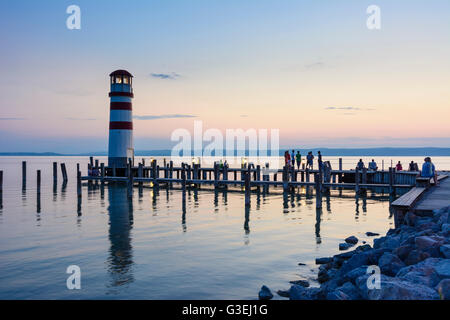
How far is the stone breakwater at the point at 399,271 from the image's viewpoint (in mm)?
6242

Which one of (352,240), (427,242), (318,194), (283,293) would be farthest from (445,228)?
(318,194)

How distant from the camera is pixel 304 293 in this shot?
8125 millimetres

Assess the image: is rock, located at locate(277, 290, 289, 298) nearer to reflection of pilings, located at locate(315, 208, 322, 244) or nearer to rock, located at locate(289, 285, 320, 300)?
rock, located at locate(289, 285, 320, 300)

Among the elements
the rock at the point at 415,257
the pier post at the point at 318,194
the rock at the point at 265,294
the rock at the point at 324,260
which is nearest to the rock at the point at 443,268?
the rock at the point at 415,257

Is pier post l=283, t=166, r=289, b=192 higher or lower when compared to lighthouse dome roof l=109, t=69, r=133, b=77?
lower

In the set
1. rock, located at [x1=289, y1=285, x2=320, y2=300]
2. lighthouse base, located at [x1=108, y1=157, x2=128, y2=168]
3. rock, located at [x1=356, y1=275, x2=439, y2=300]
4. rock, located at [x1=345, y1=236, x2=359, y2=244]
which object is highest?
lighthouse base, located at [x1=108, y1=157, x2=128, y2=168]

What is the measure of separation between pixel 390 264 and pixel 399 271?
0.69 metres

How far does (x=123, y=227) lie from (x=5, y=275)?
273 inches

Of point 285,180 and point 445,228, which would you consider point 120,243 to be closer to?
point 445,228

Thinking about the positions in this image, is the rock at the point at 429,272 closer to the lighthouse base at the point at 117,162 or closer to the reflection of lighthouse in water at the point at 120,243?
the reflection of lighthouse in water at the point at 120,243

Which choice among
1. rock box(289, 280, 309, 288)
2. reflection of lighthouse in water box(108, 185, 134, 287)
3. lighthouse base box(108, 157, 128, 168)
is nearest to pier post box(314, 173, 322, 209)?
reflection of lighthouse in water box(108, 185, 134, 287)

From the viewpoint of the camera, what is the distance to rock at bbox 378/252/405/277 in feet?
26.9

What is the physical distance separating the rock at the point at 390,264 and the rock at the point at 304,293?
60.3 inches
